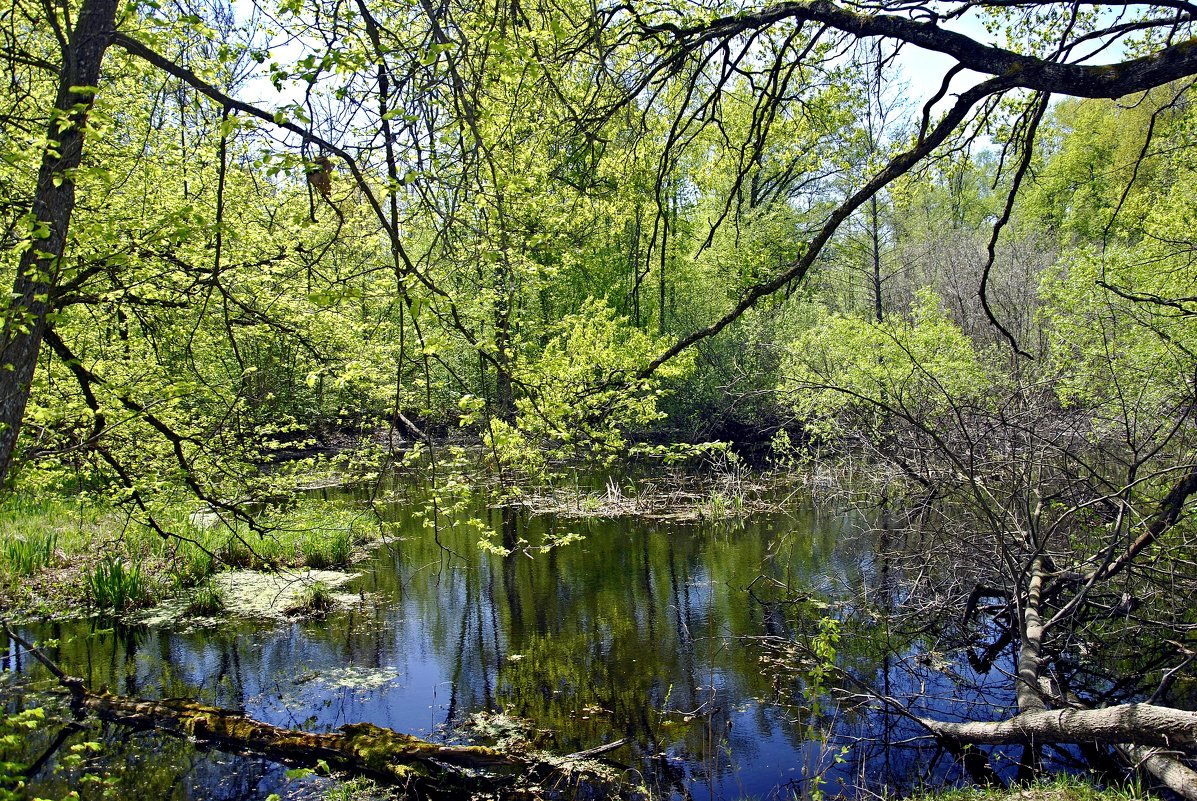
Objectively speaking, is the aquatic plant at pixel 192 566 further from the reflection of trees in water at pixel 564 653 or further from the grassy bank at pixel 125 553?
the reflection of trees in water at pixel 564 653

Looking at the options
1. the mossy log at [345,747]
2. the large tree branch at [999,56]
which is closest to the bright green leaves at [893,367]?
the mossy log at [345,747]

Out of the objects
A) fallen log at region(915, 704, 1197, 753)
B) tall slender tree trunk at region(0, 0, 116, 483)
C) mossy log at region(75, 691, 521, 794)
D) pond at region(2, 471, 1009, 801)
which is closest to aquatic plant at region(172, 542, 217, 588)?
pond at region(2, 471, 1009, 801)

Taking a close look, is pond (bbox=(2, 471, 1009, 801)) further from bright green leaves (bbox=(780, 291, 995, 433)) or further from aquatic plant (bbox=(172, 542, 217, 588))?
bright green leaves (bbox=(780, 291, 995, 433))

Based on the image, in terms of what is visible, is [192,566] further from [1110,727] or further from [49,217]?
[1110,727]

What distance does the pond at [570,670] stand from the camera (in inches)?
253

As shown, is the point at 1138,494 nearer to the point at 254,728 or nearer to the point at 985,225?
the point at 254,728

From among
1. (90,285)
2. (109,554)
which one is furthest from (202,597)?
(90,285)

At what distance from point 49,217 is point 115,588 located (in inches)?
323

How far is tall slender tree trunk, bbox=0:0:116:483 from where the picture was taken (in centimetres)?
340

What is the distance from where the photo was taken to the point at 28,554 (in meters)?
10.7

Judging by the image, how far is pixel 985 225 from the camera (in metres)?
33.9

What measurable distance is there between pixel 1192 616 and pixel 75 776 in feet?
33.0

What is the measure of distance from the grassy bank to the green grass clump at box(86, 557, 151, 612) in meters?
0.01

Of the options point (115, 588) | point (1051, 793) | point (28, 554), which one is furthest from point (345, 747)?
point (28, 554)
